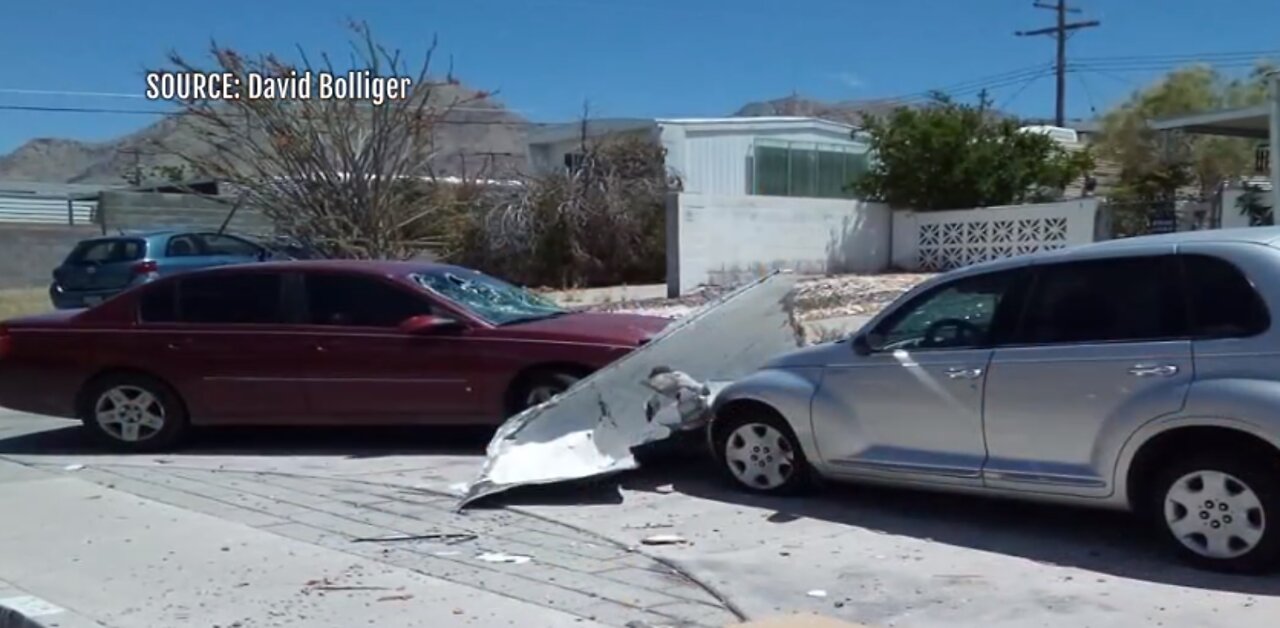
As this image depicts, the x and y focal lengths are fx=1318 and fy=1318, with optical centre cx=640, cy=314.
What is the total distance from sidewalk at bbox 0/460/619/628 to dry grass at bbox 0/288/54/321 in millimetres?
16445

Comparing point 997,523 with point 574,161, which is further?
point 574,161

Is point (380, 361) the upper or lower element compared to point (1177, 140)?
lower

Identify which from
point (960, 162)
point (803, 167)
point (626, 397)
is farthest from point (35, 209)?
point (626, 397)

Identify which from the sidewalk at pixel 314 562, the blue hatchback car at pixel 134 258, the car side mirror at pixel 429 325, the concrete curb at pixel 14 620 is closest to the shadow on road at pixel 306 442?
the car side mirror at pixel 429 325

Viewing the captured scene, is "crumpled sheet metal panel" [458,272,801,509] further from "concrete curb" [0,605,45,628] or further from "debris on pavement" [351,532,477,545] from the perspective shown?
"concrete curb" [0,605,45,628]

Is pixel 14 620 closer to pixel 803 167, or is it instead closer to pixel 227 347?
pixel 227 347

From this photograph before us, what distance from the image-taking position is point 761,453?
7.91 metres

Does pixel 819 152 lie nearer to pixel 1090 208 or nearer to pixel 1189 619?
pixel 1090 208

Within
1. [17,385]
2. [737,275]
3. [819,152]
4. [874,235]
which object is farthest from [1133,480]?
[819,152]

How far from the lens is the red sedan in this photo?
30.9 feet

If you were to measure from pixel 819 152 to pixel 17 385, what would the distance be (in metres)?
26.6

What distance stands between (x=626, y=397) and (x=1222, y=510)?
12.3 feet

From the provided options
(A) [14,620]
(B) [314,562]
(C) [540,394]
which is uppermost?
(C) [540,394]

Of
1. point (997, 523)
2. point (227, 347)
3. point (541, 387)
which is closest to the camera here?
point (997, 523)
